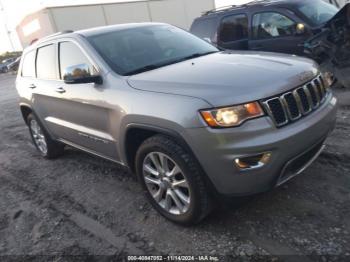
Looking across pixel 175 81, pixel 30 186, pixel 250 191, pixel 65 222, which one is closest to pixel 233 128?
pixel 250 191

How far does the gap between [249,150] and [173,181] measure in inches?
32.6

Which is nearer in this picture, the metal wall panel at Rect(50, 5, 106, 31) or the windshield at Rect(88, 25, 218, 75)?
the windshield at Rect(88, 25, 218, 75)

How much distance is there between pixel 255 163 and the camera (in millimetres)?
2766

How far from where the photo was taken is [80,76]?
145 inches

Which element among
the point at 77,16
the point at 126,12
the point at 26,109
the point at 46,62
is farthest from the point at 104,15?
the point at 46,62

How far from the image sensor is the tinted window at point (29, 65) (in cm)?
542

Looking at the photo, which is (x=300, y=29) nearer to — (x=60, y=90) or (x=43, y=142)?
(x=60, y=90)

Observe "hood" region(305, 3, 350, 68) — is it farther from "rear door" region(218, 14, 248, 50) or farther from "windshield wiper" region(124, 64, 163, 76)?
"windshield wiper" region(124, 64, 163, 76)

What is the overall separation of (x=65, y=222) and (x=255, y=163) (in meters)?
2.13

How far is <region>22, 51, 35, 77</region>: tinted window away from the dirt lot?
160cm

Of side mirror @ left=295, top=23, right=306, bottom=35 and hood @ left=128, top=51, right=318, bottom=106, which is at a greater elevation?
hood @ left=128, top=51, right=318, bottom=106

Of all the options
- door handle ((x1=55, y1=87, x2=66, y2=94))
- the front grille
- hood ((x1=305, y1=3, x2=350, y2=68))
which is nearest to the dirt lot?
the front grille

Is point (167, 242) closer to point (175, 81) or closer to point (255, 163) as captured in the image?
point (255, 163)

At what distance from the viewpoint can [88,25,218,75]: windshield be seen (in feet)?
12.3
